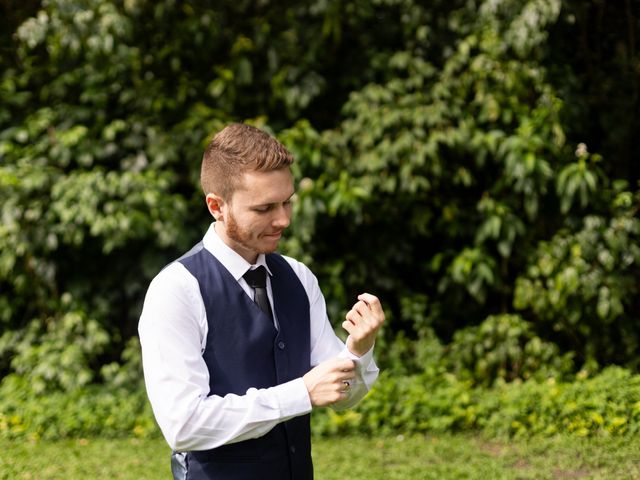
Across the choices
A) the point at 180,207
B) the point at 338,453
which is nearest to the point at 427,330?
the point at 338,453

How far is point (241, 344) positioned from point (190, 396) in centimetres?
22

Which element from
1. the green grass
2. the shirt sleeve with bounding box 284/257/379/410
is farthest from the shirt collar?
the green grass

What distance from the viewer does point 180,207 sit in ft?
22.3

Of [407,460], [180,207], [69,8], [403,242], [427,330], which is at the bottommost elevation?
[407,460]

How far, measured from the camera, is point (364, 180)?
6738 millimetres

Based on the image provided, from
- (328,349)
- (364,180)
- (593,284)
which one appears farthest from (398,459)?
(328,349)

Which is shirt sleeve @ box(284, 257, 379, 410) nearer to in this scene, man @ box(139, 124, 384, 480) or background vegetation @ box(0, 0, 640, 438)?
man @ box(139, 124, 384, 480)

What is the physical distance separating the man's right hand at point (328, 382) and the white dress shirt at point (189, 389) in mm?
24

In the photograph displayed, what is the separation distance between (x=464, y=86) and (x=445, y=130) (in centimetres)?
38

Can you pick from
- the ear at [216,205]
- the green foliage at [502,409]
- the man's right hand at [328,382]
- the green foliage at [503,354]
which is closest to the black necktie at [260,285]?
the ear at [216,205]

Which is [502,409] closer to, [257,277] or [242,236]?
[257,277]

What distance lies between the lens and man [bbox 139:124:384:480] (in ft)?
6.80

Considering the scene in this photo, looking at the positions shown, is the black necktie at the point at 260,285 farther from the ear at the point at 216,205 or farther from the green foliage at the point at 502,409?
the green foliage at the point at 502,409

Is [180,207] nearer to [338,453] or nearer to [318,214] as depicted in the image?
[318,214]
